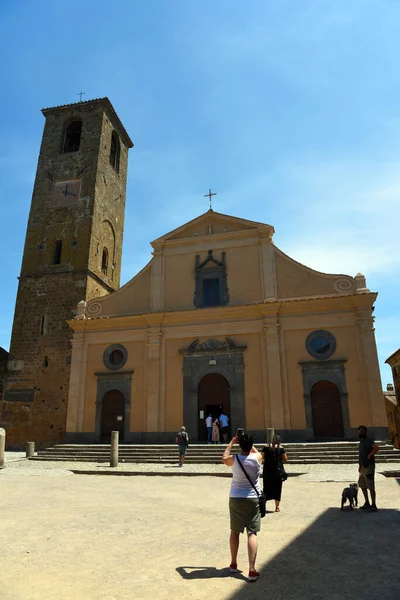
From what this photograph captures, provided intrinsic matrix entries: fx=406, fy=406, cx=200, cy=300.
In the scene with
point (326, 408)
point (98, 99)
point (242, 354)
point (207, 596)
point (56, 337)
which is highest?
point (98, 99)

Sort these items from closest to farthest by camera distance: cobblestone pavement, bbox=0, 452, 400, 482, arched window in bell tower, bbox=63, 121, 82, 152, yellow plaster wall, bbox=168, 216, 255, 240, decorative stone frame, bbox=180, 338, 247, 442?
cobblestone pavement, bbox=0, 452, 400, 482 < decorative stone frame, bbox=180, 338, 247, 442 < yellow plaster wall, bbox=168, 216, 255, 240 < arched window in bell tower, bbox=63, 121, 82, 152

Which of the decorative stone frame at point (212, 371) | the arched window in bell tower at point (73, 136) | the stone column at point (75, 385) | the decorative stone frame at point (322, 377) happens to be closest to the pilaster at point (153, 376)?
the decorative stone frame at point (212, 371)

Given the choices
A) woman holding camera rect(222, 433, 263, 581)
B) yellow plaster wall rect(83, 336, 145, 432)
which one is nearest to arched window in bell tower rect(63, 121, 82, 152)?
yellow plaster wall rect(83, 336, 145, 432)

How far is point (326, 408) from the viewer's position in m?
17.1

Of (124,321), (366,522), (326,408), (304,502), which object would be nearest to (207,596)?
(366,522)

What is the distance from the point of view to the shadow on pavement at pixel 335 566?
3.49 m

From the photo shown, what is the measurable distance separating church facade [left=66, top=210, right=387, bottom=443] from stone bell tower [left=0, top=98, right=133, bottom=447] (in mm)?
1803

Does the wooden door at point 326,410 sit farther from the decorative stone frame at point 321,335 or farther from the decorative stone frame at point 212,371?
the decorative stone frame at point 212,371

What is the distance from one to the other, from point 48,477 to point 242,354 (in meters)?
9.59

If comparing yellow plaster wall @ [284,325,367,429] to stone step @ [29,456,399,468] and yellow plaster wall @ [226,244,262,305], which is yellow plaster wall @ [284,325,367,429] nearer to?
yellow plaster wall @ [226,244,262,305]

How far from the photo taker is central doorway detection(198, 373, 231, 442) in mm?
18172

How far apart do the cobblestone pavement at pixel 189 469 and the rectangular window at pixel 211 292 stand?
311 inches

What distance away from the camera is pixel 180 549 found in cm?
471

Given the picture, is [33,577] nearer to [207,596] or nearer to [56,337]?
[207,596]
